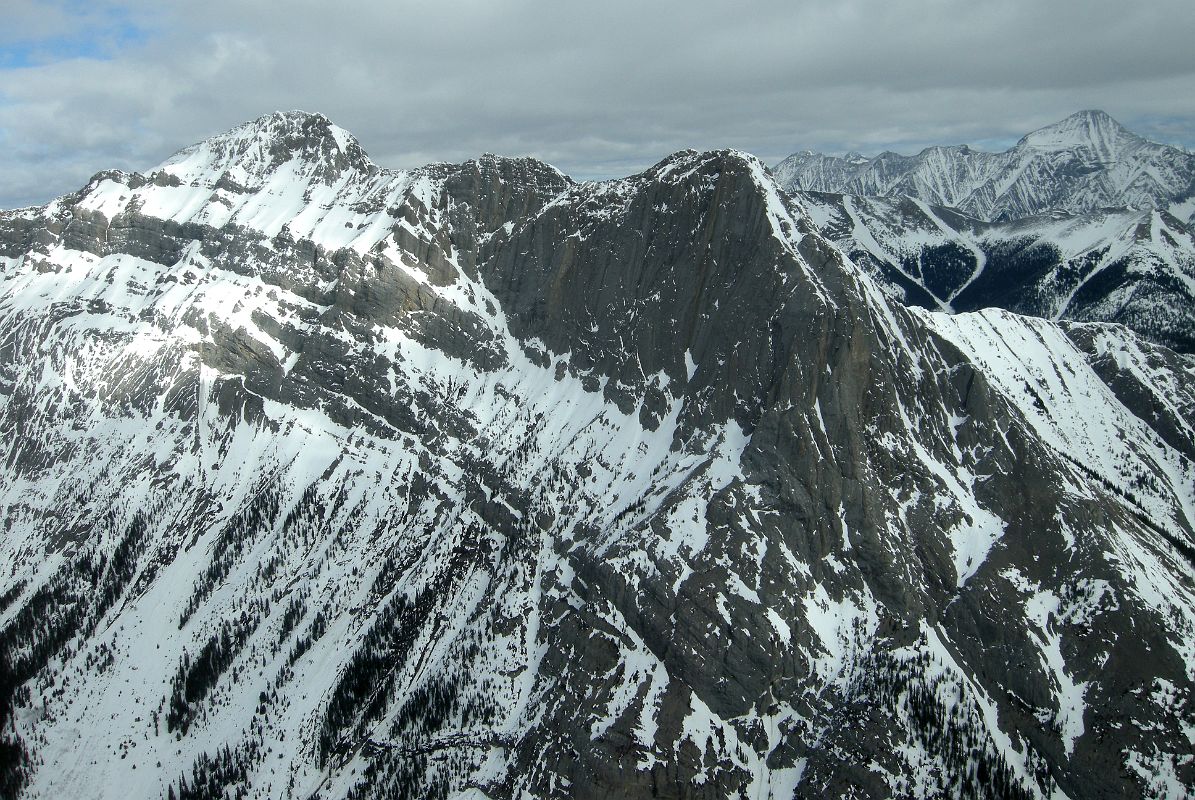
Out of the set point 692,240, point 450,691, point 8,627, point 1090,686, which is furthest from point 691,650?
point 8,627

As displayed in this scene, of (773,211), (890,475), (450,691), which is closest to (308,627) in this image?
(450,691)

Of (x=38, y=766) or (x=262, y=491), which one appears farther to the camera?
(x=262, y=491)

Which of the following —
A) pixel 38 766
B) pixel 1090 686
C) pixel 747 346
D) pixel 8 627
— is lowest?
pixel 38 766

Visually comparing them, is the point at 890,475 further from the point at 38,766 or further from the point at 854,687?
the point at 38,766

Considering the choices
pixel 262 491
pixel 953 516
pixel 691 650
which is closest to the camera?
pixel 691 650

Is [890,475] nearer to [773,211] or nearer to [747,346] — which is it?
[747,346]

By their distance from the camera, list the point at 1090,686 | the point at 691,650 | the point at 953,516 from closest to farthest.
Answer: the point at 1090,686
the point at 691,650
the point at 953,516

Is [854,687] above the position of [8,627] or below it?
above
